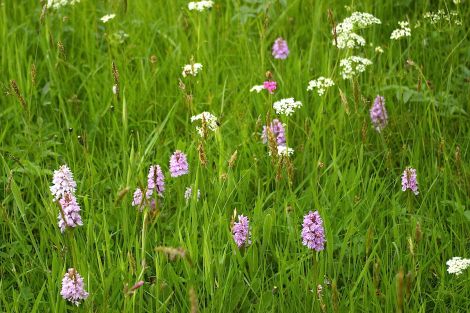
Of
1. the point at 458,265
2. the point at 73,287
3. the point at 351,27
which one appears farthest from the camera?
the point at 351,27

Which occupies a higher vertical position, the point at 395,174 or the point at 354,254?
the point at 395,174

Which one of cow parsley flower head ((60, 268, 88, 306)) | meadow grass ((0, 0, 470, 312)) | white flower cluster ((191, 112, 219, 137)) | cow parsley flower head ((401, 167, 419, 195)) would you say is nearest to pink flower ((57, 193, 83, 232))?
meadow grass ((0, 0, 470, 312))

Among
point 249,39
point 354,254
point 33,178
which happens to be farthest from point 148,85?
point 354,254

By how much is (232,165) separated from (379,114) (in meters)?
1.05

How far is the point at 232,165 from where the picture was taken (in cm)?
243

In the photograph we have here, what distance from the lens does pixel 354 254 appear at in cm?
248

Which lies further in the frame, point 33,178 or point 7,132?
point 7,132

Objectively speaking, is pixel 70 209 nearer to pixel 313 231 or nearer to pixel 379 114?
pixel 313 231

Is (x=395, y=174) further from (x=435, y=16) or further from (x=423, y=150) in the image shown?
(x=435, y=16)

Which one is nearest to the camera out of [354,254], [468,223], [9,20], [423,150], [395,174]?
[354,254]

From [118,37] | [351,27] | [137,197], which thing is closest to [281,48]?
[351,27]

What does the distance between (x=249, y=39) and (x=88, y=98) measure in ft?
2.77

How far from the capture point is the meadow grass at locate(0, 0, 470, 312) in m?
2.38

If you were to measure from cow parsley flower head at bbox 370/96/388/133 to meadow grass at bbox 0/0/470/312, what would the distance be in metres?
0.06
